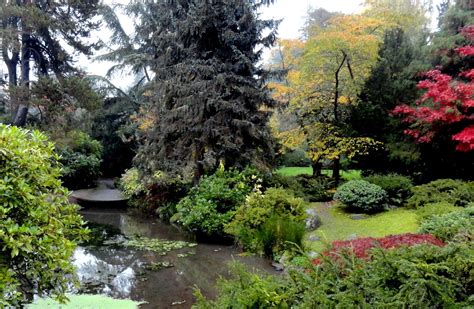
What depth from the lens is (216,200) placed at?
27.8ft

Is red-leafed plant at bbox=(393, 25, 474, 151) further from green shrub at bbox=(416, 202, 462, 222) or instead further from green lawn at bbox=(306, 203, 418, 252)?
green lawn at bbox=(306, 203, 418, 252)

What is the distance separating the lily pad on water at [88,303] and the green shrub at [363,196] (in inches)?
229

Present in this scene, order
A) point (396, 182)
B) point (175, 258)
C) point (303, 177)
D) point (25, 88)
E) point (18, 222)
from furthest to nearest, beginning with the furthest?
point (303, 177) < point (25, 88) < point (396, 182) < point (175, 258) < point (18, 222)

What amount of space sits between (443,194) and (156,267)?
643 cm

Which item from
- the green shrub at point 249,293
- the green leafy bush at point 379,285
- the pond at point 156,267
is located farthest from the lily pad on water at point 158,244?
the green leafy bush at point 379,285

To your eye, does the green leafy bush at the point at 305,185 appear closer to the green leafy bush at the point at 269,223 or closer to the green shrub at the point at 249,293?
the green leafy bush at the point at 269,223

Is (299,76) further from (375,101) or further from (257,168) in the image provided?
(257,168)

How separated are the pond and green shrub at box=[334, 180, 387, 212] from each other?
325 cm

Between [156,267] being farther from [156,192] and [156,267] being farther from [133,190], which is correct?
[133,190]

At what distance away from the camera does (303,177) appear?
12258 mm

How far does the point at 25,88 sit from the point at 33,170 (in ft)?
28.9

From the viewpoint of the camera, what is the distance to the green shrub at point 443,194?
7.60 m

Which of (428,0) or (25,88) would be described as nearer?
(25,88)

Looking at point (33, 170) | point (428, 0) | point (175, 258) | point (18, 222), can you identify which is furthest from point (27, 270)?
point (428, 0)
